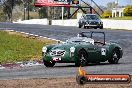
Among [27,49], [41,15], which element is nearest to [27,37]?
[27,49]

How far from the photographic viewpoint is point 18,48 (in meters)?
25.6

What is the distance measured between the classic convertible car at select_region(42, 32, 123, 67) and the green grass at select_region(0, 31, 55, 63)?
9.65 feet

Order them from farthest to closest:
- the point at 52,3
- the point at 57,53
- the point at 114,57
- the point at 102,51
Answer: the point at 52,3, the point at 114,57, the point at 102,51, the point at 57,53

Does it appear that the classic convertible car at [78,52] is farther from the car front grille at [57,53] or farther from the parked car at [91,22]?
the parked car at [91,22]

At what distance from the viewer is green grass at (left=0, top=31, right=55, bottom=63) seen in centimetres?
2136

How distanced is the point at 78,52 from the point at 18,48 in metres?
9.09

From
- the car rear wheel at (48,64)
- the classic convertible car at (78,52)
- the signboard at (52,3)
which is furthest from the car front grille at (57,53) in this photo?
the signboard at (52,3)

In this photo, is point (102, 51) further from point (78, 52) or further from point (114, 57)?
point (78, 52)

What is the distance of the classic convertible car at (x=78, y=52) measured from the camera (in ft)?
55.7

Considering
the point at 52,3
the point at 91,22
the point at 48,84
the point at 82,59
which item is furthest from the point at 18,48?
the point at 52,3

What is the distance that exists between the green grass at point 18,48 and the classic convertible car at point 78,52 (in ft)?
9.65

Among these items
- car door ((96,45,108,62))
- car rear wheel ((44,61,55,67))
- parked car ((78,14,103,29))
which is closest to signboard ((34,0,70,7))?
parked car ((78,14,103,29))

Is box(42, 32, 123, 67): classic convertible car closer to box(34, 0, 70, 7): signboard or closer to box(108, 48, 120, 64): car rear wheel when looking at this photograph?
box(108, 48, 120, 64): car rear wheel

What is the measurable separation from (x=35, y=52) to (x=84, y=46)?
7.35 meters
